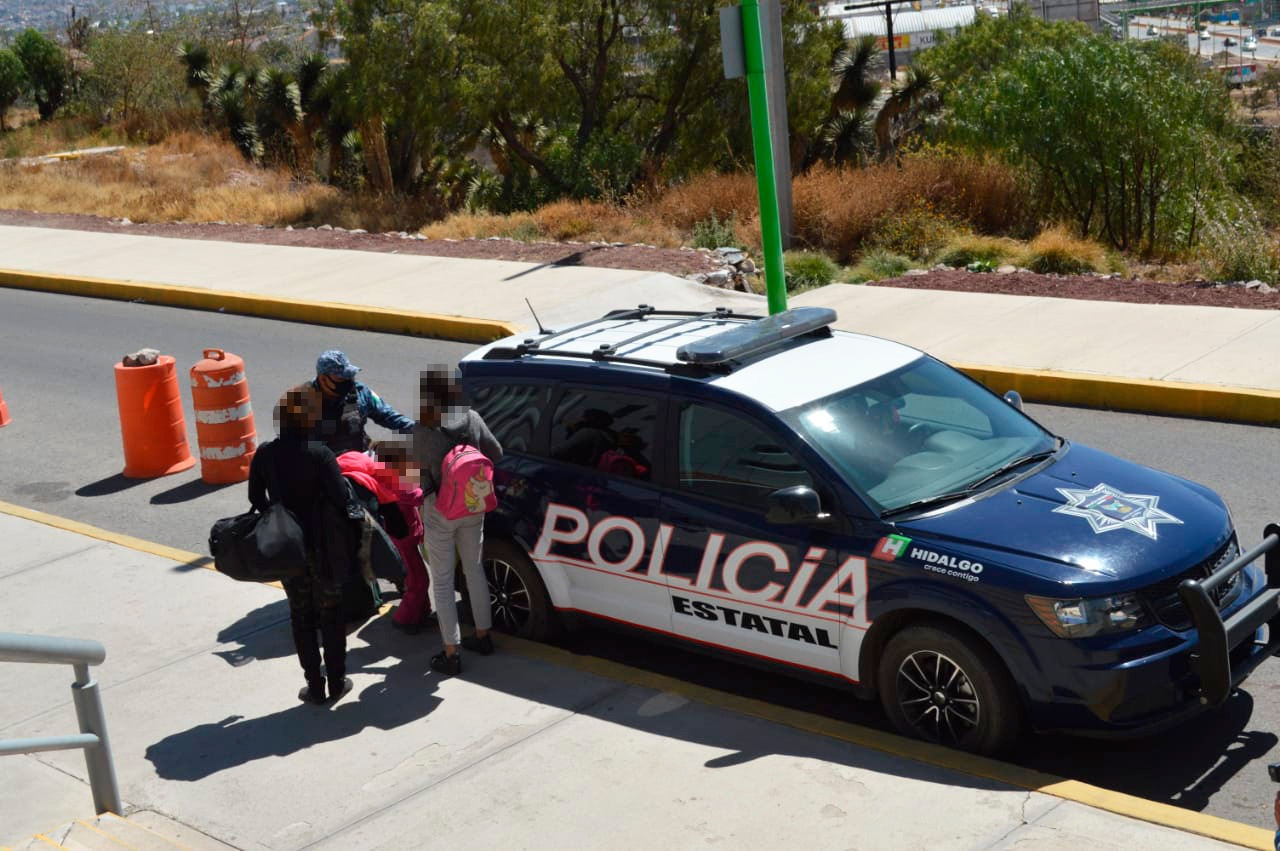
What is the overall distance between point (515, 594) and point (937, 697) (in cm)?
248

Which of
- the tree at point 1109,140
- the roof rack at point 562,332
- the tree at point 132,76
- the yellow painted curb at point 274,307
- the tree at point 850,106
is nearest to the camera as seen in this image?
the roof rack at point 562,332

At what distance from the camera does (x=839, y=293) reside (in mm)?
16250

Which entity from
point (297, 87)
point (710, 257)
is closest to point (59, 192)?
point (297, 87)

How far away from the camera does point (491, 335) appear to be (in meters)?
15.6

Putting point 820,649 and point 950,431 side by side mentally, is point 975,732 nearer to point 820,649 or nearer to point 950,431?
point 820,649

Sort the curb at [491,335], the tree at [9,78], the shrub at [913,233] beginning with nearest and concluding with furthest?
the curb at [491,335] → the shrub at [913,233] → the tree at [9,78]

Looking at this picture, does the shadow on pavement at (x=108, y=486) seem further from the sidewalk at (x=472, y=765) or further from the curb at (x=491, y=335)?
the curb at (x=491, y=335)

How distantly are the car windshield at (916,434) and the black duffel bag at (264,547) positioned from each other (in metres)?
2.30

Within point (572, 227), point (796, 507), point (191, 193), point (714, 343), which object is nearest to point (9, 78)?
point (191, 193)

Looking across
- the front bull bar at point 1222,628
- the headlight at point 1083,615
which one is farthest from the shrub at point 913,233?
the headlight at point 1083,615

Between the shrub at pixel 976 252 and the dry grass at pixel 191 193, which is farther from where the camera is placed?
the dry grass at pixel 191 193

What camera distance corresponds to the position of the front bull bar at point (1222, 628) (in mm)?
5332

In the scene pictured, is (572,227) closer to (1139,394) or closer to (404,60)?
(404,60)

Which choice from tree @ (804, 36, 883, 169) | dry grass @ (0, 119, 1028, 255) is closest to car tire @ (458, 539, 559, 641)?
dry grass @ (0, 119, 1028, 255)
